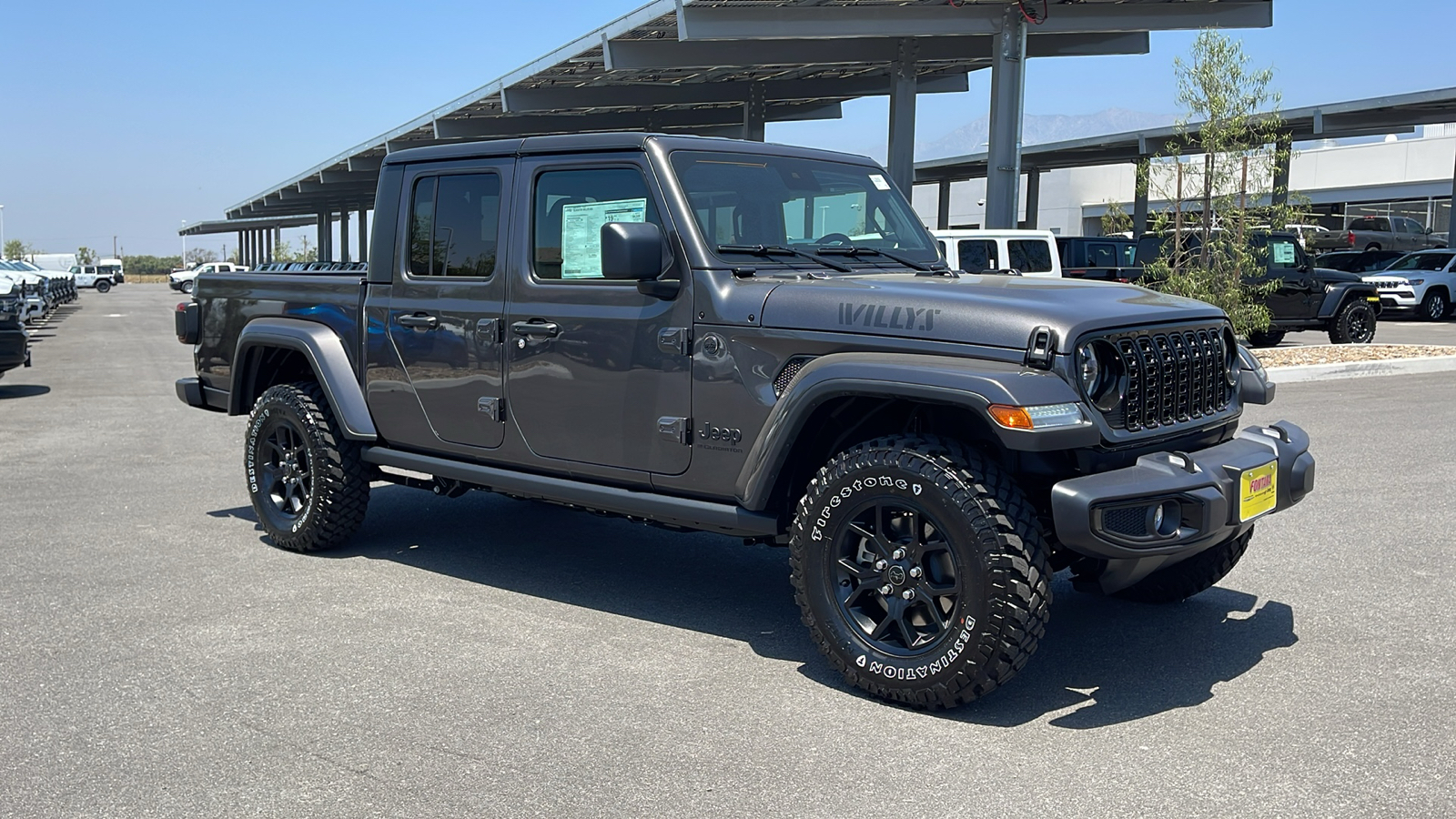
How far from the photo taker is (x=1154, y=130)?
141 ft

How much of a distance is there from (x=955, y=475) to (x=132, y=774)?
104 inches

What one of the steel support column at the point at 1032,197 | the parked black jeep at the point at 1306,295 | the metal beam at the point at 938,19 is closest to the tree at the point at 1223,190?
the parked black jeep at the point at 1306,295

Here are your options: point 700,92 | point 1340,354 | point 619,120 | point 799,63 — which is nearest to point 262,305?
point 1340,354

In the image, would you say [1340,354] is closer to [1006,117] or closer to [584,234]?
[1006,117]

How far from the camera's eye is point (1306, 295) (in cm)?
1967

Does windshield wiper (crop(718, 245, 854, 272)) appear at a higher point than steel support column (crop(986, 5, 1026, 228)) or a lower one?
lower

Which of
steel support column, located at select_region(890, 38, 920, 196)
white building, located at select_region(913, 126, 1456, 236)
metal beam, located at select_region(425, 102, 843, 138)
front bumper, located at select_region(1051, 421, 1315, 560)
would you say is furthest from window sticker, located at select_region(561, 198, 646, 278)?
white building, located at select_region(913, 126, 1456, 236)

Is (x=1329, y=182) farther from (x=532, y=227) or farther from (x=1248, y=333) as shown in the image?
(x=532, y=227)

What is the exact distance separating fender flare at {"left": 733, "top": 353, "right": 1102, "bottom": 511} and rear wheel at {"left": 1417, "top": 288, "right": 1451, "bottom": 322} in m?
29.5

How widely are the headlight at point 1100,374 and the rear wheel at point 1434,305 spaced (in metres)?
29.1

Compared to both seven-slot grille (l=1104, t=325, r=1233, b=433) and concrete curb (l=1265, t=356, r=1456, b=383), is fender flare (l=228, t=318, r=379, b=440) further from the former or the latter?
concrete curb (l=1265, t=356, r=1456, b=383)

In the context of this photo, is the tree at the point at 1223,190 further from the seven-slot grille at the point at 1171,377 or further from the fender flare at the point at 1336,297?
the seven-slot grille at the point at 1171,377

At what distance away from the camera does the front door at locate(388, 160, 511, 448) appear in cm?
567

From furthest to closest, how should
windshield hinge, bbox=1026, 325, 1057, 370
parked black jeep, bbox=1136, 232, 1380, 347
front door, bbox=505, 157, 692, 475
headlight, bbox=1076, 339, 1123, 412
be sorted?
parked black jeep, bbox=1136, 232, 1380, 347, front door, bbox=505, 157, 692, 475, headlight, bbox=1076, 339, 1123, 412, windshield hinge, bbox=1026, 325, 1057, 370
